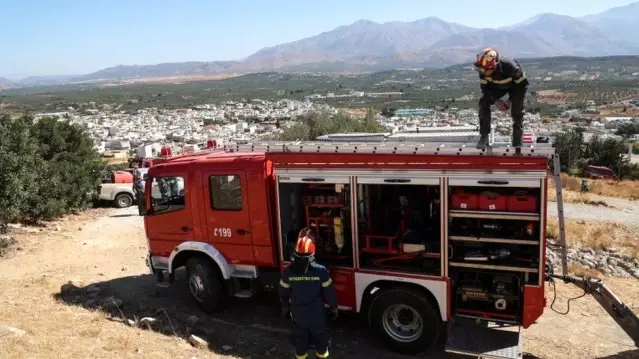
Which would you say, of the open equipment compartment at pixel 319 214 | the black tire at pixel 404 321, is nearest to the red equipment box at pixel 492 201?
the black tire at pixel 404 321

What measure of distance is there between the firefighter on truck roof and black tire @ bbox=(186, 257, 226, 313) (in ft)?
8.75

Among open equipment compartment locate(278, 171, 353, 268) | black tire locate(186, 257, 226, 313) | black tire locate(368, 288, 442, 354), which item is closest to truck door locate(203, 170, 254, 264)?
black tire locate(186, 257, 226, 313)

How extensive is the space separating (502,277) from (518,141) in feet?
5.89

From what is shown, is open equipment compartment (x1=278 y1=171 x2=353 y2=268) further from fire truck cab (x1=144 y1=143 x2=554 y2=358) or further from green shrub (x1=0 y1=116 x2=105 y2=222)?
green shrub (x1=0 y1=116 x2=105 y2=222)

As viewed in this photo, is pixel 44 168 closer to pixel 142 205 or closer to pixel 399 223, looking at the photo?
pixel 142 205

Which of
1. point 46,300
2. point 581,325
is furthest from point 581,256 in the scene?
point 46,300

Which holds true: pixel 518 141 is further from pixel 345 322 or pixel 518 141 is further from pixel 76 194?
pixel 76 194

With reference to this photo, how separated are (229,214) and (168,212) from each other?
1.31 metres

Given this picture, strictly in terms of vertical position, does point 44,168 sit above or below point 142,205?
below

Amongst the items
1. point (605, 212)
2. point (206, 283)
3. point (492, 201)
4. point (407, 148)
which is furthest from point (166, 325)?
point (605, 212)

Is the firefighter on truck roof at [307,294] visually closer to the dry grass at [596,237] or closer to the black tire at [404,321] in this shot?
the black tire at [404,321]

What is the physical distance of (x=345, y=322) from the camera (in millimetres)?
8234

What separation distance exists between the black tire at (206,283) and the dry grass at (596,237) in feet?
30.0

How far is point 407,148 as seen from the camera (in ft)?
22.2
